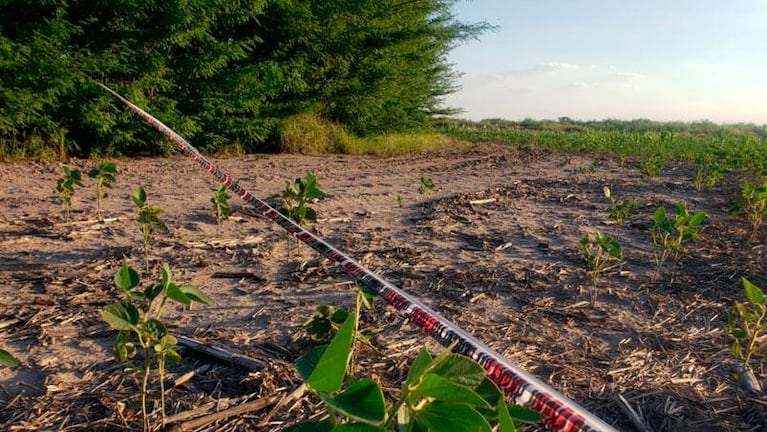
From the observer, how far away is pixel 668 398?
1.85m

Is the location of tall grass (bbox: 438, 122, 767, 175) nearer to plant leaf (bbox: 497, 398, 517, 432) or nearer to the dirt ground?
the dirt ground

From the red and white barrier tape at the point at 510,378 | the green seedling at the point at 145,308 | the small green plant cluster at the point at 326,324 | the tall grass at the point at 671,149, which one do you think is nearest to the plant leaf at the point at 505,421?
the red and white barrier tape at the point at 510,378

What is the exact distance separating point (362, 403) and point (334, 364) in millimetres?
51

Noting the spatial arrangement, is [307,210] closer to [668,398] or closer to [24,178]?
[668,398]

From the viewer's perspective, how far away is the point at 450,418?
534 millimetres

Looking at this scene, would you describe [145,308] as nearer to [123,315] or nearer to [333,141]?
[123,315]

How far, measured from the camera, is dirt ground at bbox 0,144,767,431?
5.74ft

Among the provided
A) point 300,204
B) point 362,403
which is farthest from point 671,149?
point 362,403

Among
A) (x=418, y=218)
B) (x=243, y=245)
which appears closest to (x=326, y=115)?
(x=418, y=218)

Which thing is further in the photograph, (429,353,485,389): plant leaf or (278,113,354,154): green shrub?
(278,113,354,154): green shrub

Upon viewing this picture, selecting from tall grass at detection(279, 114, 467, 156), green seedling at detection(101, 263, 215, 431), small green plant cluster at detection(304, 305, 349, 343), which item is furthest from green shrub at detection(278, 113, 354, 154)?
green seedling at detection(101, 263, 215, 431)

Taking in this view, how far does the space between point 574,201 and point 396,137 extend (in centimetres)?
884

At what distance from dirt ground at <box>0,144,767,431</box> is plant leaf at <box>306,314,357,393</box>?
45.0 inches

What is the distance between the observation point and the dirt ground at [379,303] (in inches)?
68.9
